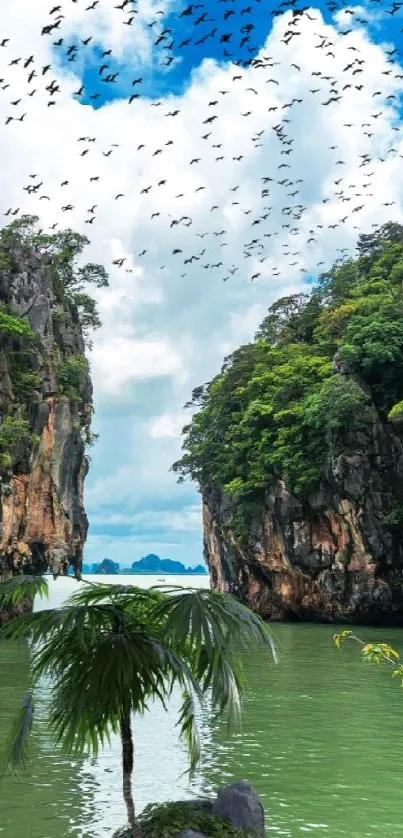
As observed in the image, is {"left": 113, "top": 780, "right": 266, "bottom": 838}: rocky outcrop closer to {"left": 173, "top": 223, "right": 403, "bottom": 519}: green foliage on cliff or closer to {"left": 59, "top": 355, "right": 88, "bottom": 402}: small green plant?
{"left": 173, "top": 223, "right": 403, "bottom": 519}: green foliage on cliff

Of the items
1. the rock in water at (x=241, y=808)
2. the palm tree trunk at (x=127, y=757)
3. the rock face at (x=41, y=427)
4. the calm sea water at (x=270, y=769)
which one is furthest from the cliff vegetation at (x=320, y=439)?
the palm tree trunk at (x=127, y=757)

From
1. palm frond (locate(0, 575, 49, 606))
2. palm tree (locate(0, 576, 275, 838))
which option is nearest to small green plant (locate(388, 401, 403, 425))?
palm tree (locate(0, 576, 275, 838))

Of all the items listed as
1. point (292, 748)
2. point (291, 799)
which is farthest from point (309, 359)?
point (291, 799)

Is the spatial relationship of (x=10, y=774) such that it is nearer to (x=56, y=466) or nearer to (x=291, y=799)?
(x=291, y=799)

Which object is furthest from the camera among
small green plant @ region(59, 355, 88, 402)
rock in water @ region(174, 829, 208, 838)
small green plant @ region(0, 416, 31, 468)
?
small green plant @ region(59, 355, 88, 402)

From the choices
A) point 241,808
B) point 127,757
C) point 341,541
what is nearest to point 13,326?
point 341,541

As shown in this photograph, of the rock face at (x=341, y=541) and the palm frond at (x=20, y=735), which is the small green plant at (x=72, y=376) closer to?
the rock face at (x=341, y=541)
